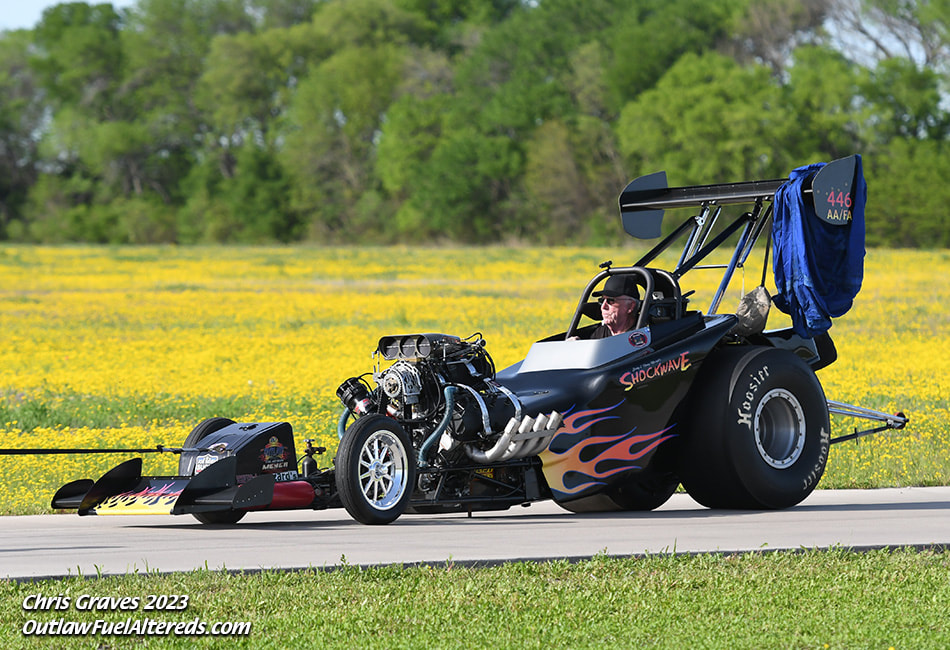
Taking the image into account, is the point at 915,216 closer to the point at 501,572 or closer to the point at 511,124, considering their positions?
the point at 511,124

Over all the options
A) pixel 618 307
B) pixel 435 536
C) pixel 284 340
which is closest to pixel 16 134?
pixel 284 340

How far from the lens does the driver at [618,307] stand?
37.0ft

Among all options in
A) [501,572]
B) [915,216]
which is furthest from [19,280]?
[915,216]

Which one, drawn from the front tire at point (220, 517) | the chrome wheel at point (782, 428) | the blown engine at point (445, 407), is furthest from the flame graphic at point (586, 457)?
the front tire at point (220, 517)

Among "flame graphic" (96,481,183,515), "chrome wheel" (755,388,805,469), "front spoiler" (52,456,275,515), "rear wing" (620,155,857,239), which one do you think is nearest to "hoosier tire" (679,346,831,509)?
"chrome wheel" (755,388,805,469)

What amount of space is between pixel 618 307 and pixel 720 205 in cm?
153

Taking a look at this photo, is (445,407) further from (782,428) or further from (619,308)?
(782,428)

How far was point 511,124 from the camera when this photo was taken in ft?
332

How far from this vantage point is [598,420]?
10.7 meters

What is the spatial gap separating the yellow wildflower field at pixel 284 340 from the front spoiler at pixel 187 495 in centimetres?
157

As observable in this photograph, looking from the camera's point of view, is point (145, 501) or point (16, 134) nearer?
point (145, 501)

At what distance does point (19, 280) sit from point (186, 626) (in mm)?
46604

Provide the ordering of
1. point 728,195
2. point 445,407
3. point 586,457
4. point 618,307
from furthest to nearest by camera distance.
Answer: point 728,195, point 618,307, point 586,457, point 445,407

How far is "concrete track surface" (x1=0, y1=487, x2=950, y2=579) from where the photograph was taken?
28.1ft
